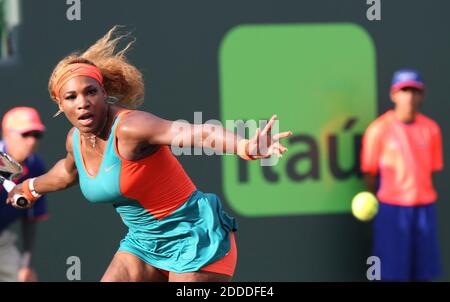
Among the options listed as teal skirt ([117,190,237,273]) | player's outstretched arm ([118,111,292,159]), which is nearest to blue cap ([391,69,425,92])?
teal skirt ([117,190,237,273])

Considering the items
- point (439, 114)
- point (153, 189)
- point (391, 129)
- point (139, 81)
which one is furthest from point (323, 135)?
point (153, 189)

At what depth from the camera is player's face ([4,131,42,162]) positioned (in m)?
5.11

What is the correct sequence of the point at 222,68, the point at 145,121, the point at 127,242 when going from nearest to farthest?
the point at 145,121, the point at 127,242, the point at 222,68

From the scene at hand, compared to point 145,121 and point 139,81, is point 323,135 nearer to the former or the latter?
point 139,81

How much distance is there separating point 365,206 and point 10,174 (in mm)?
2292

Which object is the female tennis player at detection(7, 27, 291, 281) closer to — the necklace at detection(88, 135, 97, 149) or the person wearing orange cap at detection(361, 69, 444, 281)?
the necklace at detection(88, 135, 97, 149)

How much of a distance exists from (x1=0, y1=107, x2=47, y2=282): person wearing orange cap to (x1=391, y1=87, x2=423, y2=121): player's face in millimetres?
2146

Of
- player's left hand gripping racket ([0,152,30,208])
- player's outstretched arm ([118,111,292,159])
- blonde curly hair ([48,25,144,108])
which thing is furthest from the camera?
player's left hand gripping racket ([0,152,30,208])

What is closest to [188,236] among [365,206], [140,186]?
[140,186]

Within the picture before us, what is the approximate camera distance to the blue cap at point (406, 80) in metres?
5.70

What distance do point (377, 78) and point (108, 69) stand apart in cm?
241

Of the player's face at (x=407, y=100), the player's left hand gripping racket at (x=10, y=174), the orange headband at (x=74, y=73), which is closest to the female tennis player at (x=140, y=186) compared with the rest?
the orange headband at (x=74, y=73)

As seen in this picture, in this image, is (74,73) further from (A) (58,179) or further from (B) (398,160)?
(B) (398,160)

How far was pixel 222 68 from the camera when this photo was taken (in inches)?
224
